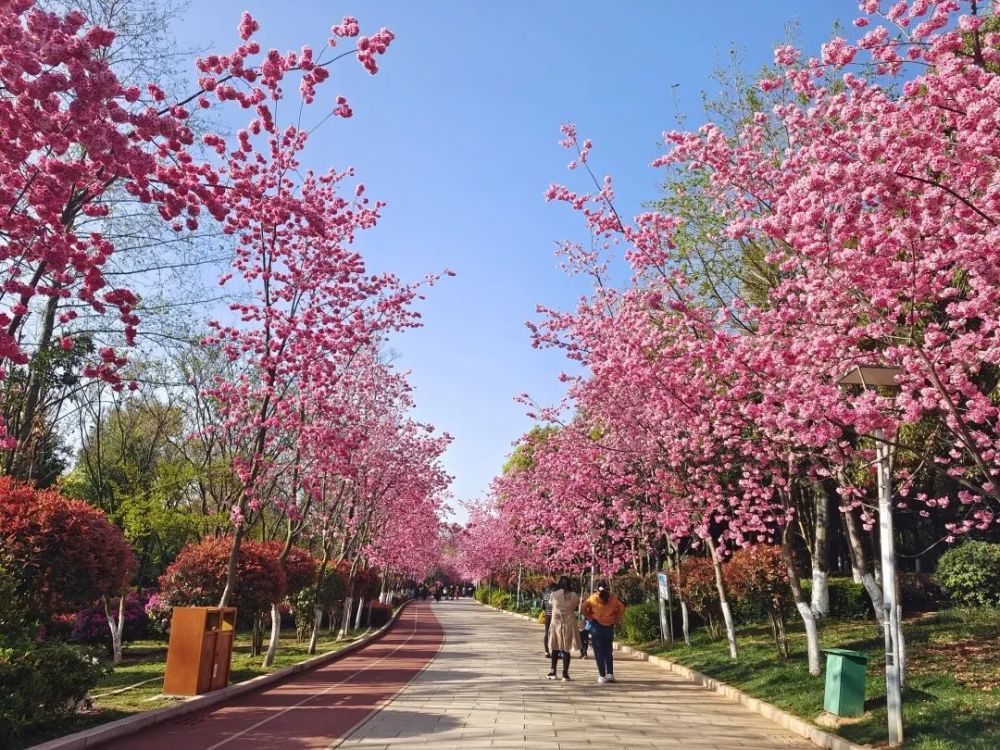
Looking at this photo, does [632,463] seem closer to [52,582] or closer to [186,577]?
[186,577]

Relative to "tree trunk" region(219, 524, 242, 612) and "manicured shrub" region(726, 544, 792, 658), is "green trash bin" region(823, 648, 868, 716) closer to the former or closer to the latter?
"manicured shrub" region(726, 544, 792, 658)

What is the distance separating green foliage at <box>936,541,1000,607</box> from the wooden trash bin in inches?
602

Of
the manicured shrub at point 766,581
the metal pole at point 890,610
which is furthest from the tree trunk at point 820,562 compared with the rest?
the metal pole at point 890,610

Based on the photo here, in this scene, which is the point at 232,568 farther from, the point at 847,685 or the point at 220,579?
the point at 847,685

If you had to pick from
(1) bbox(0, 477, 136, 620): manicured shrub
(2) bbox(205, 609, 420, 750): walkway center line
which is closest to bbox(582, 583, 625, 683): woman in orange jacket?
(2) bbox(205, 609, 420, 750): walkway center line

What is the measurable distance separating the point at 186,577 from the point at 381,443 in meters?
10.4

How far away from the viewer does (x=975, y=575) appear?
1744 centimetres

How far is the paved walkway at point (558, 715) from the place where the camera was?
8891mm

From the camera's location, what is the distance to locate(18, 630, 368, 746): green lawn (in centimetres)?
888

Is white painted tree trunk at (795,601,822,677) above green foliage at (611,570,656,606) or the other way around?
the other way around

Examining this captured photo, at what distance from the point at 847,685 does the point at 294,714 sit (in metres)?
7.06

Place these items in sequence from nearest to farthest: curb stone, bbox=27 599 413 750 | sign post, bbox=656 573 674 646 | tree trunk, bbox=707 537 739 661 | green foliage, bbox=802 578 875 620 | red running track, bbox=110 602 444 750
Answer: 1. curb stone, bbox=27 599 413 750
2. red running track, bbox=110 602 444 750
3. tree trunk, bbox=707 537 739 661
4. sign post, bbox=656 573 674 646
5. green foliage, bbox=802 578 875 620

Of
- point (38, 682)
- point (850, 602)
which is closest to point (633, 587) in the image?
point (850, 602)

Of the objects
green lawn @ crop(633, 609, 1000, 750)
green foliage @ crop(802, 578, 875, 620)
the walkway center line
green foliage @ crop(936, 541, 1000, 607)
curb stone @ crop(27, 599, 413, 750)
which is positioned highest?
green foliage @ crop(936, 541, 1000, 607)
